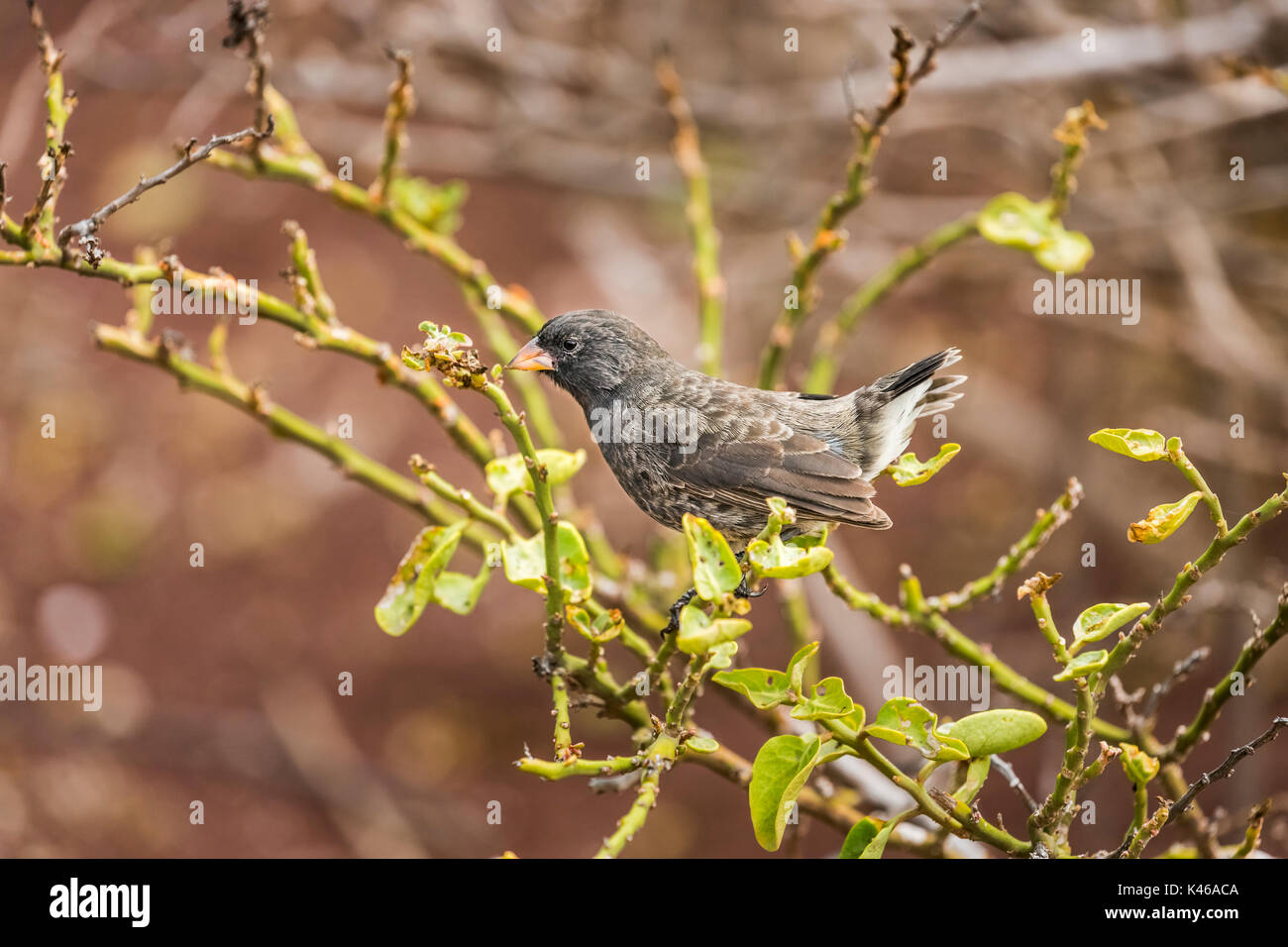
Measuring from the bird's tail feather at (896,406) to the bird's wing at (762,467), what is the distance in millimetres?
102

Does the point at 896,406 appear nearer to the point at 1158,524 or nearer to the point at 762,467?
the point at 762,467

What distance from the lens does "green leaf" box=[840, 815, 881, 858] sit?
1911 mm

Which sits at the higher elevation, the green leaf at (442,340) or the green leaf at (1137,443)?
the green leaf at (442,340)

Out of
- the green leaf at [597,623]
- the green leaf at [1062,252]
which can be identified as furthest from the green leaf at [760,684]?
the green leaf at [1062,252]

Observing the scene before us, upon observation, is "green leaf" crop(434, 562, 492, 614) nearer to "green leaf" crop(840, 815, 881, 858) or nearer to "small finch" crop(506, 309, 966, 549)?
"small finch" crop(506, 309, 966, 549)

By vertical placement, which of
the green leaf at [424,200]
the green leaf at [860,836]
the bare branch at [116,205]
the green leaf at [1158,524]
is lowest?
the green leaf at [860,836]

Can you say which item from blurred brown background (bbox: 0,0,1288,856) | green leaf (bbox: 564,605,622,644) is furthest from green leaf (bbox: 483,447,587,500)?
blurred brown background (bbox: 0,0,1288,856)

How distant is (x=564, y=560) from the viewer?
6.41ft

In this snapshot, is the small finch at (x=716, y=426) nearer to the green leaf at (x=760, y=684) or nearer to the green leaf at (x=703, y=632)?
the green leaf at (x=760, y=684)

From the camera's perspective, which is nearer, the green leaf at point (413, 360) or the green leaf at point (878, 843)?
the green leaf at point (413, 360)

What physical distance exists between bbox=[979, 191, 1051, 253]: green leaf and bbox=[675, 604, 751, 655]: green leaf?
1.46 metres

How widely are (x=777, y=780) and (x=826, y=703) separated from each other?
6.2 inches

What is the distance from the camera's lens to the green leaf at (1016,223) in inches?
102
